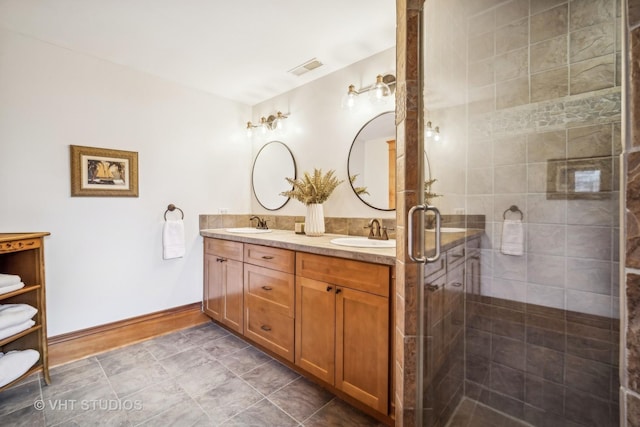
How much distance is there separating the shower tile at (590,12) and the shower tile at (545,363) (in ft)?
3.05

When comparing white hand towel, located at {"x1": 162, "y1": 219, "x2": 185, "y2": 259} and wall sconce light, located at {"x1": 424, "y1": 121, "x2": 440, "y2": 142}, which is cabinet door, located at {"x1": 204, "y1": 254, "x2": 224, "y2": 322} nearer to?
white hand towel, located at {"x1": 162, "y1": 219, "x2": 185, "y2": 259}

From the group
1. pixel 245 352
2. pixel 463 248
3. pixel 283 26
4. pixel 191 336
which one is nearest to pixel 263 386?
pixel 245 352

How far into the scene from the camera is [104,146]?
236 cm

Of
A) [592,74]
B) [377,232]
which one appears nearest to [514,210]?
[592,74]

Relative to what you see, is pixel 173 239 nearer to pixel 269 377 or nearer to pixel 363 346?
pixel 269 377

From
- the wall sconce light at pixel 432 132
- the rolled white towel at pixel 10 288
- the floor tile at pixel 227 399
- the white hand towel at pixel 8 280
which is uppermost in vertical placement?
the wall sconce light at pixel 432 132

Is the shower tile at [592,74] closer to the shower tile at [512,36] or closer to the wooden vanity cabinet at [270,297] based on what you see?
the shower tile at [512,36]

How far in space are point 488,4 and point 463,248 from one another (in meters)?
0.90

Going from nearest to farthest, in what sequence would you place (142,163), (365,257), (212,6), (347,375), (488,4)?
(488,4)
(365,257)
(347,375)
(212,6)
(142,163)

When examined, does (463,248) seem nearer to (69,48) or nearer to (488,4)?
(488,4)

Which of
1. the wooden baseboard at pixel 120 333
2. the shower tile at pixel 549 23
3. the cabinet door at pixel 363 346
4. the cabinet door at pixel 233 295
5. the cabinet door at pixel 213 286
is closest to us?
the shower tile at pixel 549 23

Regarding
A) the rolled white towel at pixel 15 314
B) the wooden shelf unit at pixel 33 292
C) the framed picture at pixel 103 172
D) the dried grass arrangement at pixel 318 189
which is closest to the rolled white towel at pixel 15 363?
the wooden shelf unit at pixel 33 292

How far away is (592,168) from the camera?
0.73 m

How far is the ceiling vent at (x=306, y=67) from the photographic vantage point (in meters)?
2.37
